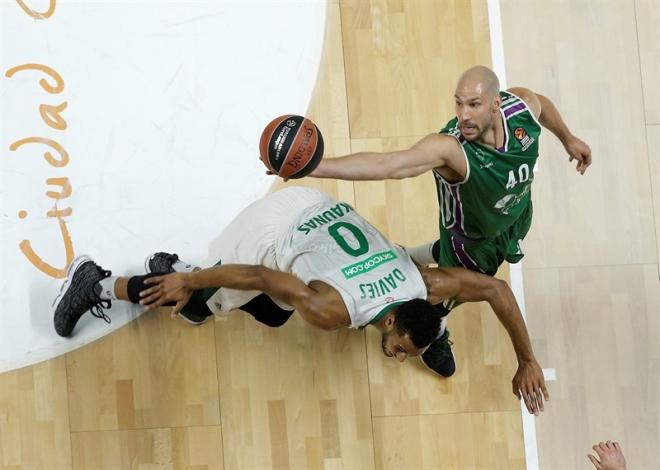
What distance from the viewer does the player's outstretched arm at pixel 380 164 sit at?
2.63 metres

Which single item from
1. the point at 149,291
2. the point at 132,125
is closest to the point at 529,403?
the point at 149,291

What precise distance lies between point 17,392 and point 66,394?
22cm

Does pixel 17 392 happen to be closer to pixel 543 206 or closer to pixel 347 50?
pixel 347 50

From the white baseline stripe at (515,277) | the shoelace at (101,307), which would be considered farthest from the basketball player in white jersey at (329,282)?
the white baseline stripe at (515,277)

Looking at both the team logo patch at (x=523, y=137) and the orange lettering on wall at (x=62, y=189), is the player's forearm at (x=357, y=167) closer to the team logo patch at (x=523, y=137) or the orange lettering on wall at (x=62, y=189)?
the team logo patch at (x=523, y=137)

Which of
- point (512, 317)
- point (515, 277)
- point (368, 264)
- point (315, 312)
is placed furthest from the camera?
point (515, 277)

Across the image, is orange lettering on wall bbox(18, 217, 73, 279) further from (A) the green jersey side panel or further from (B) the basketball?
(A) the green jersey side panel

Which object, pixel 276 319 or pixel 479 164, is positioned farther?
pixel 276 319

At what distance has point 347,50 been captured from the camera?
4043mm

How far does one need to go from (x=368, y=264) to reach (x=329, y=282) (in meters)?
0.17

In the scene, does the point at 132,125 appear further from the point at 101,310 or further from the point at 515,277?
the point at 515,277

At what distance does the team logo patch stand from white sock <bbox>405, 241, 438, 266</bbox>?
0.83 m

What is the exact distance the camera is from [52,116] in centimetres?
384

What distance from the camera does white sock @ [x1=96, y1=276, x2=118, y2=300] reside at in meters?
3.58
